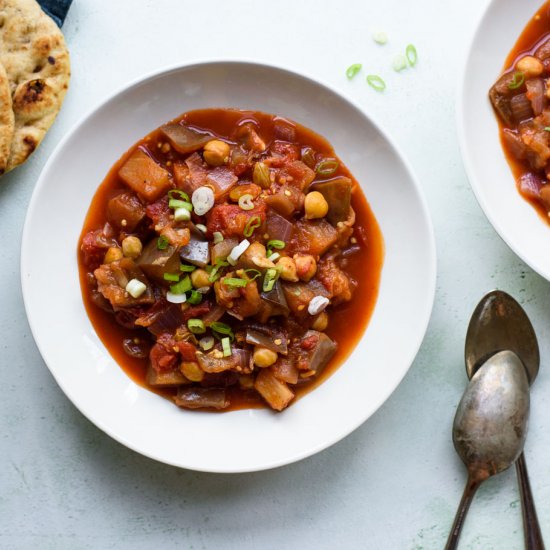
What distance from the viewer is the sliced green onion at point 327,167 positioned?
436 centimetres

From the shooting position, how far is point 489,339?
4.52 metres

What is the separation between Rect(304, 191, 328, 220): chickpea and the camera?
414 centimetres

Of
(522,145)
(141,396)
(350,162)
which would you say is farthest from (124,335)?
(522,145)

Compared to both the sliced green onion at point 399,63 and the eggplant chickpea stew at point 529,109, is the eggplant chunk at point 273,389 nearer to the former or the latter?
the eggplant chickpea stew at point 529,109

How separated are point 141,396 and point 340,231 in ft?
5.60

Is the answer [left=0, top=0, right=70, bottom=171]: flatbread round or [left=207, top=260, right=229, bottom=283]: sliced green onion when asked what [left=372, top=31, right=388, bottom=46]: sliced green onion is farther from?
[left=0, top=0, right=70, bottom=171]: flatbread round

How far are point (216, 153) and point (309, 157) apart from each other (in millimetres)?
637

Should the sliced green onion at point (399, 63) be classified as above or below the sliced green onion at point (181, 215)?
above

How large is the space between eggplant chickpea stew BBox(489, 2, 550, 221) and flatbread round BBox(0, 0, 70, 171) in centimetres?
294

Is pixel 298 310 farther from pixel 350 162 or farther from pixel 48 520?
pixel 48 520

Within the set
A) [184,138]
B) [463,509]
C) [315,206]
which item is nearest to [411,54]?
[315,206]

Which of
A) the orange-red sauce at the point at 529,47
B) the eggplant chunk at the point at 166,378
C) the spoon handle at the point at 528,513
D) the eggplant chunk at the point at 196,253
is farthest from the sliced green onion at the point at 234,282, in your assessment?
the spoon handle at the point at 528,513

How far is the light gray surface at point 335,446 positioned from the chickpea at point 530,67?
0.44 m

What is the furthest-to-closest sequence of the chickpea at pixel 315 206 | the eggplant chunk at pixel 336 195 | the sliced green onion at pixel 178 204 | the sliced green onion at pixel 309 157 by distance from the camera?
1. the sliced green onion at pixel 309 157
2. the eggplant chunk at pixel 336 195
3. the chickpea at pixel 315 206
4. the sliced green onion at pixel 178 204
